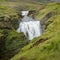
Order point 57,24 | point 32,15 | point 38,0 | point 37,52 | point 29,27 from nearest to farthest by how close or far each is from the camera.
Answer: point 37,52, point 57,24, point 29,27, point 32,15, point 38,0

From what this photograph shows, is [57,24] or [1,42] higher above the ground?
[57,24]

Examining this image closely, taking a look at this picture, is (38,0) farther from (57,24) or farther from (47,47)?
(47,47)

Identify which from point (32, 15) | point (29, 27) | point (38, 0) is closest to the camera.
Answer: point (29, 27)

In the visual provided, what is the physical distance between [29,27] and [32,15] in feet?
50.5

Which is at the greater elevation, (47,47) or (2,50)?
(47,47)

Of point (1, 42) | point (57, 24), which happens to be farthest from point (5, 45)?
point (57, 24)

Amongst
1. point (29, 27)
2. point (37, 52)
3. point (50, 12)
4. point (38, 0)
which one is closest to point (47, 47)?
point (37, 52)

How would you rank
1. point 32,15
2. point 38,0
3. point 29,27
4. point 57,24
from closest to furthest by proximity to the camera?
point 57,24 < point 29,27 < point 32,15 < point 38,0

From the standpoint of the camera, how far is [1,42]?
53812 millimetres

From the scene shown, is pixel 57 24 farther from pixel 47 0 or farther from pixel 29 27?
pixel 47 0

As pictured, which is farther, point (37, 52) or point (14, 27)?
point (14, 27)

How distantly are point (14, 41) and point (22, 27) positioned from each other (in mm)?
13781

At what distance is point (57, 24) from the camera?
5238cm

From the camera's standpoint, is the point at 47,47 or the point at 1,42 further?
the point at 1,42
